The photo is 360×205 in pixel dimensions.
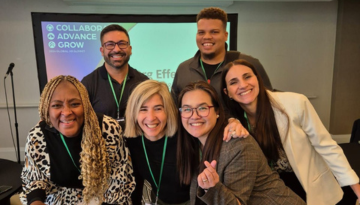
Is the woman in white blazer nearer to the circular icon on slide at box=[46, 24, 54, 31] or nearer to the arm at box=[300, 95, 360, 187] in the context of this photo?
the arm at box=[300, 95, 360, 187]

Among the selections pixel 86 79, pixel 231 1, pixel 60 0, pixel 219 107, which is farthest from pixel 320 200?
pixel 60 0

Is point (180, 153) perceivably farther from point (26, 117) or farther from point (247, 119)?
point (26, 117)

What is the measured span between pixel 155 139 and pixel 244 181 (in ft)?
2.08

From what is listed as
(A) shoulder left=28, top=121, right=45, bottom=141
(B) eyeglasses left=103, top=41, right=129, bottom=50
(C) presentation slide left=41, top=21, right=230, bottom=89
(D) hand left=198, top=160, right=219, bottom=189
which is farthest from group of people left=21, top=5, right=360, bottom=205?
(C) presentation slide left=41, top=21, right=230, bottom=89

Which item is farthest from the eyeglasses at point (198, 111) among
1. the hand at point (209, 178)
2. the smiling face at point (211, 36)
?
the smiling face at point (211, 36)

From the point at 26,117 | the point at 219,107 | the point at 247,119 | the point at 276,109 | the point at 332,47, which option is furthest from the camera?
the point at 332,47

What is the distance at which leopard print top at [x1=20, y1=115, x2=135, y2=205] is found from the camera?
1577mm

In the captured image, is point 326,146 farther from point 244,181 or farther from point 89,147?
point 89,147

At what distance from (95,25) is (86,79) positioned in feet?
5.96

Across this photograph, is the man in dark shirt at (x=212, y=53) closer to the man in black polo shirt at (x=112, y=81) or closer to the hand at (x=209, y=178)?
the man in black polo shirt at (x=112, y=81)

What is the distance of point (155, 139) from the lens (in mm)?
1685

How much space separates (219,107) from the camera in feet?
5.06

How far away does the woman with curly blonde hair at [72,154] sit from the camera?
1493 mm

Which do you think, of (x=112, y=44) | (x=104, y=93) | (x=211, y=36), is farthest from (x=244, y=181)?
(x=112, y=44)
